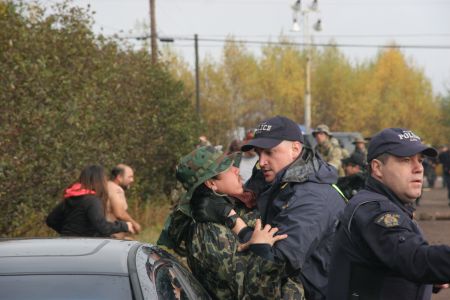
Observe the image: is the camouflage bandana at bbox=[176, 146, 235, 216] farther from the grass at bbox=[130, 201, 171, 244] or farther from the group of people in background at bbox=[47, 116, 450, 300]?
the grass at bbox=[130, 201, 171, 244]

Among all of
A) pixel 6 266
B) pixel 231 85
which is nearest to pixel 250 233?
pixel 6 266

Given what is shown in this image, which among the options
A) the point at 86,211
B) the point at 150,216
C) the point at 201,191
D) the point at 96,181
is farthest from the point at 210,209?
the point at 150,216

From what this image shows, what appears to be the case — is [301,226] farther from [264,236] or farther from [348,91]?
[348,91]

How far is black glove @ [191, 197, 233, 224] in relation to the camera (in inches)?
198

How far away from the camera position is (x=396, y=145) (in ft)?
14.6

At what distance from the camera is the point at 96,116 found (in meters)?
16.5

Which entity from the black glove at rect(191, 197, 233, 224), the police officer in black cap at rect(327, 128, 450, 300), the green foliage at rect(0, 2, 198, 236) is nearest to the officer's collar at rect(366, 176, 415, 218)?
Result: the police officer in black cap at rect(327, 128, 450, 300)

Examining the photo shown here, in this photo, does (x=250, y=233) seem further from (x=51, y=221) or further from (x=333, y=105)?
(x=333, y=105)

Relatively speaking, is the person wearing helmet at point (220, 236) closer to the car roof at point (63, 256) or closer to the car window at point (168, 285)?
the car window at point (168, 285)

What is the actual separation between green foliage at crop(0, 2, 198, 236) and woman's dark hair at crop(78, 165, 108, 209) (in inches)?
59.8

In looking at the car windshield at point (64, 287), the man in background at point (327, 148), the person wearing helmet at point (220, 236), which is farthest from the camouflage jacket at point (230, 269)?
the man in background at point (327, 148)

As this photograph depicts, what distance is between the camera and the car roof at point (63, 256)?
413 cm

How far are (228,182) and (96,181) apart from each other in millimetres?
5319

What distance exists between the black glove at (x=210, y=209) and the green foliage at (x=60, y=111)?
678cm
